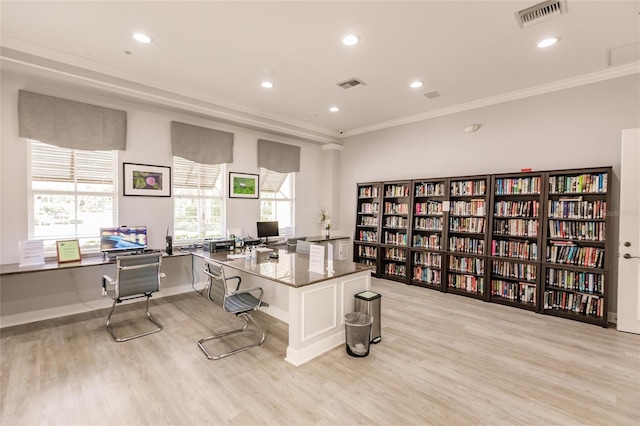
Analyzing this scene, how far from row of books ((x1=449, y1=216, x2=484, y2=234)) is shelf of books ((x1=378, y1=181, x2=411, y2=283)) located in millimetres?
825

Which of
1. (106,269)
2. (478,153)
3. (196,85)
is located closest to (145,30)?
(196,85)

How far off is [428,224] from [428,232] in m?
0.19

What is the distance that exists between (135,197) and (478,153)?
5496 millimetres

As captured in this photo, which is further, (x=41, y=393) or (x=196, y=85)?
(x=196, y=85)

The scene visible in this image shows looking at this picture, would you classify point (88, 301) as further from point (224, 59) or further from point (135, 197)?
point (224, 59)

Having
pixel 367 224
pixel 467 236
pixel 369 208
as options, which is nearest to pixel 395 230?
pixel 367 224

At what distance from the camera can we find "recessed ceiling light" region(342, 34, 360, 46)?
3006 mm

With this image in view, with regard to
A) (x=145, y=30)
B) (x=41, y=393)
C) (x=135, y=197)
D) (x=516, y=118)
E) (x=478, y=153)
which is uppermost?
(x=145, y=30)

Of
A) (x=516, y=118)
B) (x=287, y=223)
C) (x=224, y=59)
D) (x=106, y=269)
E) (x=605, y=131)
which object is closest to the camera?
(x=224, y=59)

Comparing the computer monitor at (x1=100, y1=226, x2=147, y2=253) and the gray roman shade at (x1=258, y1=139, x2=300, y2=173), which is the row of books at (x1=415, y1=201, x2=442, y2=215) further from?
the computer monitor at (x1=100, y1=226, x2=147, y2=253)

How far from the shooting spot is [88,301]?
4008 mm

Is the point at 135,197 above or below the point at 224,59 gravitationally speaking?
below

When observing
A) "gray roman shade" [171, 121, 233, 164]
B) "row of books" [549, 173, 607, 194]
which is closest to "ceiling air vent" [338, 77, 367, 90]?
"gray roman shade" [171, 121, 233, 164]

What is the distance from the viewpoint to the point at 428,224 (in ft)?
17.9
